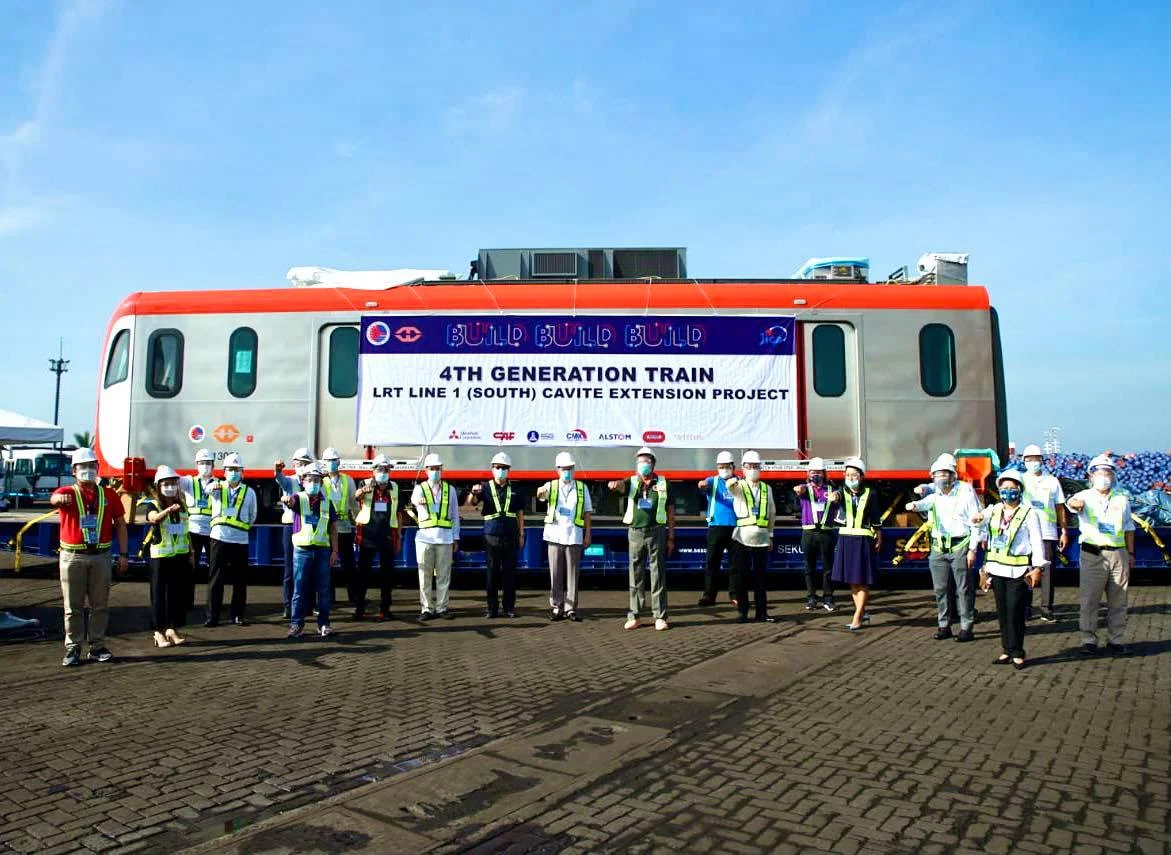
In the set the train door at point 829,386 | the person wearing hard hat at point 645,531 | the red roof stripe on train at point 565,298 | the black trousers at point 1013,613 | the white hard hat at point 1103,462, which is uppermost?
the red roof stripe on train at point 565,298

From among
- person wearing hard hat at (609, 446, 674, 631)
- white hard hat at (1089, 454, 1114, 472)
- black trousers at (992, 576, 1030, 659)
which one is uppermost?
white hard hat at (1089, 454, 1114, 472)

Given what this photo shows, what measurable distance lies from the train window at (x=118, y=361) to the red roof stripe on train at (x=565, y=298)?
0.40 m

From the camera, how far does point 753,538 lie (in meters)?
9.16

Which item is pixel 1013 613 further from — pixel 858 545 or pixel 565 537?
pixel 565 537

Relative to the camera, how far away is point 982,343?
1106cm

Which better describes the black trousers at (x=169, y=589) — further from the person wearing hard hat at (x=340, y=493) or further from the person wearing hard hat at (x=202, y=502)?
the person wearing hard hat at (x=340, y=493)

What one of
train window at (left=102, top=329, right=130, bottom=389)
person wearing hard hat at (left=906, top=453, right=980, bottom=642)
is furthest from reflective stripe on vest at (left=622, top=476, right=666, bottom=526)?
train window at (left=102, top=329, right=130, bottom=389)

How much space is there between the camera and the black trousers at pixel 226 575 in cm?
880

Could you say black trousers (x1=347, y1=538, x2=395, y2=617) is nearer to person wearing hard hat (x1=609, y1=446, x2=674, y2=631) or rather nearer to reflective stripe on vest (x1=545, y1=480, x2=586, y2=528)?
reflective stripe on vest (x1=545, y1=480, x2=586, y2=528)

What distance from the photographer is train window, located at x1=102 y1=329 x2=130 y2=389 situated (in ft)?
38.2

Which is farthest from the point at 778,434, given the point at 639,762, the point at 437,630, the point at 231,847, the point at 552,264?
the point at 231,847

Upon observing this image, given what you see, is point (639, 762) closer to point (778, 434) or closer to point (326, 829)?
point (326, 829)

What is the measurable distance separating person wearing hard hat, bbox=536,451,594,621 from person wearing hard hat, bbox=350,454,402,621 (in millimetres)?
1828

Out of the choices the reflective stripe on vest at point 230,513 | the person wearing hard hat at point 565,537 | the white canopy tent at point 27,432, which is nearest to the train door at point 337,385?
the reflective stripe on vest at point 230,513
